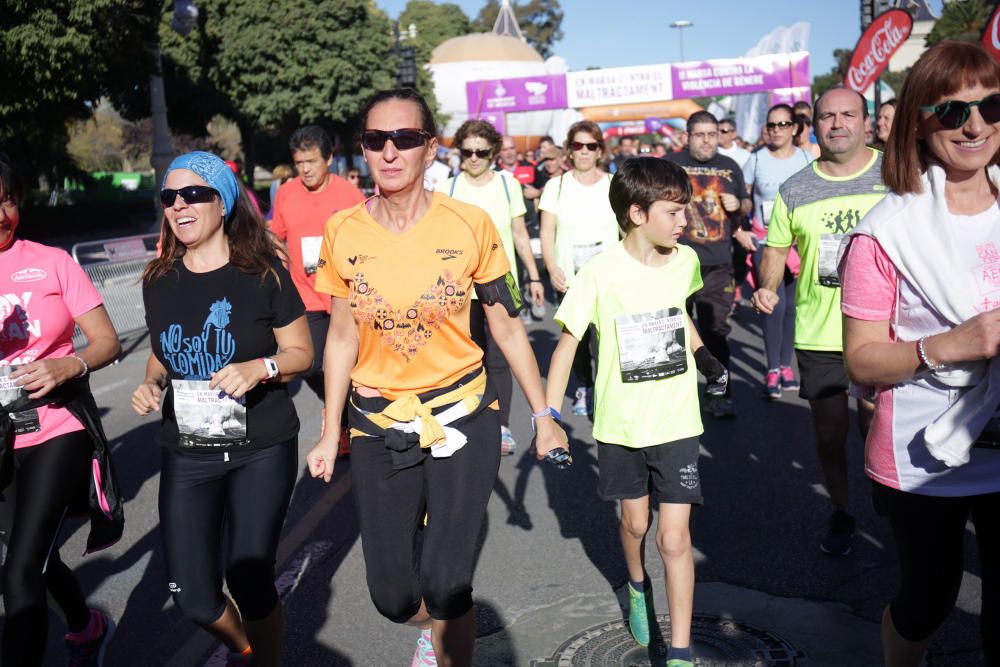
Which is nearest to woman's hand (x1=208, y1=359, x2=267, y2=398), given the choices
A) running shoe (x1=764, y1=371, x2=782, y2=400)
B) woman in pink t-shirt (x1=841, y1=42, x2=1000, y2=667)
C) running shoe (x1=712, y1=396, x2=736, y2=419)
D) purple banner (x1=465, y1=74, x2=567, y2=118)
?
woman in pink t-shirt (x1=841, y1=42, x2=1000, y2=667)

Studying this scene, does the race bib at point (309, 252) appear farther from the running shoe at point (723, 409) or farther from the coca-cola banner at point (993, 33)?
the coca-cola banner at point (993, 33)

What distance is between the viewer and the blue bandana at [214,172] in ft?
11.4

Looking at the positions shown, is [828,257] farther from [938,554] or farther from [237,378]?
[237,378]

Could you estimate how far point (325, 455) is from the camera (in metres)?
3.31

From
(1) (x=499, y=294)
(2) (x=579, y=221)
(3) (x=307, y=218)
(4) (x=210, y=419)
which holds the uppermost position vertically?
(3) (x=307, y=218)

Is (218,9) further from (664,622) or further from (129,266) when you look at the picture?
(664,622)

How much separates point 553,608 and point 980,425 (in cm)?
218

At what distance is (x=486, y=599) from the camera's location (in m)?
4.31

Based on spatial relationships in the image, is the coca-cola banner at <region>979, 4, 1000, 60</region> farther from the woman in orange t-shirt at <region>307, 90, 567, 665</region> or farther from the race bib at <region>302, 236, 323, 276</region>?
the woman in orange t-shirt at <region>307, 90, 567, 665</region>

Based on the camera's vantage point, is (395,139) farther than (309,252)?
No

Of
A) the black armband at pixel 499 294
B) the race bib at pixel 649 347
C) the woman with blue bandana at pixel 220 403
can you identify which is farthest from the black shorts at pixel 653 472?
the woman with blue bandana at pixel 220 403

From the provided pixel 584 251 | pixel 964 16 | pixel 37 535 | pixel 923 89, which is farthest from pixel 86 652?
pixel 964 16

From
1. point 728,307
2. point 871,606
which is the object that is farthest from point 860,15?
point 871,606

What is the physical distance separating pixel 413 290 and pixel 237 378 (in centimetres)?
67
